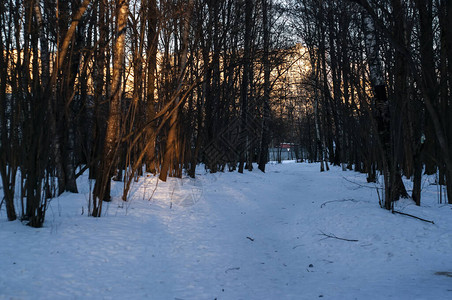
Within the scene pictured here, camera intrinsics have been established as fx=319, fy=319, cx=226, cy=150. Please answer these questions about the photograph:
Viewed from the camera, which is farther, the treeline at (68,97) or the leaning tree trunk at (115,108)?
the leaning tree trunk at (115,108)

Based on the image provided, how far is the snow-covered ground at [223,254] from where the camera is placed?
3.17m

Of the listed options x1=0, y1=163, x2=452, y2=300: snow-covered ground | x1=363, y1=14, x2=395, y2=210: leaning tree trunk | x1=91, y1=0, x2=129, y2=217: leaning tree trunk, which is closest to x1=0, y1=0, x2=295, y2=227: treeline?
x1=91, y1=0, x2=129, y2=217: leaning tree trunk

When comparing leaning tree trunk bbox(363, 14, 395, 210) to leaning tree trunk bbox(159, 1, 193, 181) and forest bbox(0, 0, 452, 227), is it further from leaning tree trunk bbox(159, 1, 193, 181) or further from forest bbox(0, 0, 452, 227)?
leaning tree trunk bbox(159, 1, 193, 181)

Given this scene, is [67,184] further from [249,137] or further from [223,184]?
[249,137]

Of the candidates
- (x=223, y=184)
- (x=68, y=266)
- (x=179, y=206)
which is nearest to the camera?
(x=68, y=266)

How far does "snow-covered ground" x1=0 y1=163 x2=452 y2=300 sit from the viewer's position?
317cm

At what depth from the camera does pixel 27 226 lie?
4180mm

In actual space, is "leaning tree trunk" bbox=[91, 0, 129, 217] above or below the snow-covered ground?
above

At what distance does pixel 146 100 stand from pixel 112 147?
5789 mm

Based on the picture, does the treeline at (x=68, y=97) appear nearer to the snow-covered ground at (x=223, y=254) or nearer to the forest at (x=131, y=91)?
the forest at (x=131, y=91)

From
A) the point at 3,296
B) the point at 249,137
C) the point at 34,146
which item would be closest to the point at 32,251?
the point at 3,296

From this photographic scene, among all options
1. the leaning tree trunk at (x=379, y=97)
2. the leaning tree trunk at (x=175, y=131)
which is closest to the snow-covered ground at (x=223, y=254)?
the leaning tree trunk at (x=379, y=97)

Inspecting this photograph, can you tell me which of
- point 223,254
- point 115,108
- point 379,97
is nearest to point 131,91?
point 115,108

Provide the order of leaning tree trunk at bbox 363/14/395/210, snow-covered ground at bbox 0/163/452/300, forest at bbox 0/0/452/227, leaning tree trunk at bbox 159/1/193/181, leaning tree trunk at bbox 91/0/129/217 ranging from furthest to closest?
1. leaning tree trunk at bbox 159/1/193/181
2. leaning tree trunk at bbox 363/14/395/210
3. leaning tree trunk at bbox 91/0/129/217
4. forest at bbox 0/0/452/227
5. snow-covered ground at bbox 0/163/452/300
